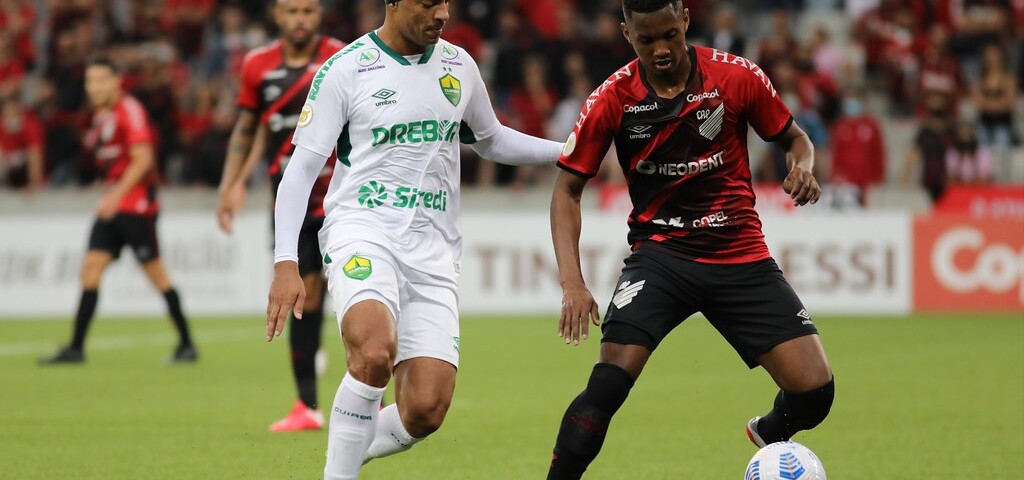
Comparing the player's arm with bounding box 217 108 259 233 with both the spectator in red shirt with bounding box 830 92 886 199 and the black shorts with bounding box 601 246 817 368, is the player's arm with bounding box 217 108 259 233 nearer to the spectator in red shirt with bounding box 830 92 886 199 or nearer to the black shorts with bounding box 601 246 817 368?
the black shorts with bounding box 601 246 817 368

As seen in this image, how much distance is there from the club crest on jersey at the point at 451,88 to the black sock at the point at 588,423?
1.37m

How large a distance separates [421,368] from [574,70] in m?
14.5

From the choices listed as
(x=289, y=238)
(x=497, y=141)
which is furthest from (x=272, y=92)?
(x=289, y=238)

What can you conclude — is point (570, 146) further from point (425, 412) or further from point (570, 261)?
point (425, 412)

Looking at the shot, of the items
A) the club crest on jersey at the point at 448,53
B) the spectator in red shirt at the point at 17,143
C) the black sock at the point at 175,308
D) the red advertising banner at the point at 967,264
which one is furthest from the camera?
the spectator in red shirt at the point at 17,143

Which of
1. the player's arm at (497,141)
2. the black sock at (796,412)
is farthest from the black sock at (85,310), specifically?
the black sock at (796,412)

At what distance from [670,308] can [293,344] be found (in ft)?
11.3

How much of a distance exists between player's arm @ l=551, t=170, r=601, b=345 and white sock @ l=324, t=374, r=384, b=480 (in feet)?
2.65

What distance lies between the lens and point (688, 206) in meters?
6.07

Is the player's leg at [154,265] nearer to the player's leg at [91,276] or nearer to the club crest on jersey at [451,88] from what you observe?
the player's leg at [91,276]

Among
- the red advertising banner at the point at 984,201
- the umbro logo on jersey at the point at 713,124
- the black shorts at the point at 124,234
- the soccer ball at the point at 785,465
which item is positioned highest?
the umbro logo on jersey at the point at 713,124

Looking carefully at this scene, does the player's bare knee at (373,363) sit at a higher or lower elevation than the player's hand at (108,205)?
higher

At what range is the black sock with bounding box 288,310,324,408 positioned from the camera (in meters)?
8.71

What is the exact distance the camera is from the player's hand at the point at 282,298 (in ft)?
18.4
